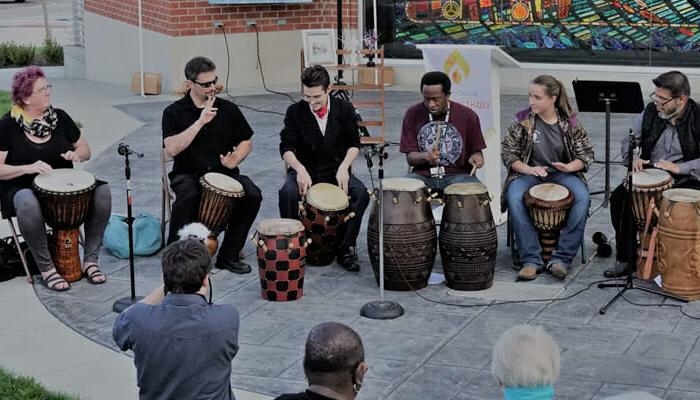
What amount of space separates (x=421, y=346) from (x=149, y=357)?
2602 millimetres

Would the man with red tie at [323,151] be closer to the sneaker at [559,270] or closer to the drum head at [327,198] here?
the drum head at [327,198]

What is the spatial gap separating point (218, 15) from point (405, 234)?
29.4 feet

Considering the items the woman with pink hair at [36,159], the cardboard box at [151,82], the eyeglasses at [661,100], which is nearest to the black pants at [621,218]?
the eyeglasses at [661,100]

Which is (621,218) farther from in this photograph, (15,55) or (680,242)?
(15,55)

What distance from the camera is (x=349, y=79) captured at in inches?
653

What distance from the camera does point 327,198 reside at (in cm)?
836

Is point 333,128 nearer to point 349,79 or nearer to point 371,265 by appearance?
point 371,265

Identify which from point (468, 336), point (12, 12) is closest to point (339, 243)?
point (468, 336)

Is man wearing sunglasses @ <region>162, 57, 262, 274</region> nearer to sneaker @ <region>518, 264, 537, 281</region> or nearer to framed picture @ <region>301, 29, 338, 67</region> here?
sneaker @ <region>518, 264, 537, 281</region>

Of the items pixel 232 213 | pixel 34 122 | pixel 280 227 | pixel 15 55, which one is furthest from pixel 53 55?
pixel 280 227

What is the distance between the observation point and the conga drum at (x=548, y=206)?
8.08m

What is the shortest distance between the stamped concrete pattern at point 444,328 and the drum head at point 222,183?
0.61m

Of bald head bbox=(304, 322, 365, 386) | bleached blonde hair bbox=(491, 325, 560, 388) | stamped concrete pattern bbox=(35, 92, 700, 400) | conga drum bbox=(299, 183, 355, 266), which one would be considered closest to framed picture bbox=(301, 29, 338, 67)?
stamped concrete pattern bbox=(35, 92, 700, 400)

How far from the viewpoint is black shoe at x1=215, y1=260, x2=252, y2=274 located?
8492 millimetres
